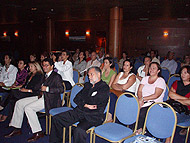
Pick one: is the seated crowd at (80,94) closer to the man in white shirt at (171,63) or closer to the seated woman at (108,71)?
the seated woman at (108,71)

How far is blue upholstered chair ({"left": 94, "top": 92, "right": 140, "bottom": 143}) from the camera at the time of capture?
8.45ft

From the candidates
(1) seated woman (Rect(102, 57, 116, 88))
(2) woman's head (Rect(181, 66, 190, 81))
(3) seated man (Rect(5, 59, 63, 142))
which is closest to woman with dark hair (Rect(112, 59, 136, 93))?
(1) seated woman (Rect(102, 57, 116, 88))

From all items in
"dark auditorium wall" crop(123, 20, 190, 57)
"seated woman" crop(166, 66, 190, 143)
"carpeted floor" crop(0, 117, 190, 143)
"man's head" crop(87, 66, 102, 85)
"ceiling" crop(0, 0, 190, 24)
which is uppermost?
"ceiling" crop(0, 0, 190, 24)

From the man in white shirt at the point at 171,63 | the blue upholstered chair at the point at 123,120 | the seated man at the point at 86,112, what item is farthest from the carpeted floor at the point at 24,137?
the man in white shirt at the point at 171,63

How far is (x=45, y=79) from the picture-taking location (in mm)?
3848

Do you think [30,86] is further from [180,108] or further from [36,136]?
[180,108]

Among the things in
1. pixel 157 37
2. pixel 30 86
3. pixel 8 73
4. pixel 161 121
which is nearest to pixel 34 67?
pixel 30 86

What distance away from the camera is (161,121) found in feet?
8.30

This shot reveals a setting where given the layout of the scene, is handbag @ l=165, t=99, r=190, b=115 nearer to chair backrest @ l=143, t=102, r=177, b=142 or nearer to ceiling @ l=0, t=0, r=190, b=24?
chair backrest @ l=143, t=102, r=177, b=142

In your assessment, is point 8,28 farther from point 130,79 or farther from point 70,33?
point 130,79

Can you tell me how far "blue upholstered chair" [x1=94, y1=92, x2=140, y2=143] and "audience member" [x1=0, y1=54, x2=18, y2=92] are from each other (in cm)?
297

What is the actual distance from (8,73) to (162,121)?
390cm

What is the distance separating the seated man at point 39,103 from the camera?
11.4ft

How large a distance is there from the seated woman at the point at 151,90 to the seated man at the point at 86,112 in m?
0.73
